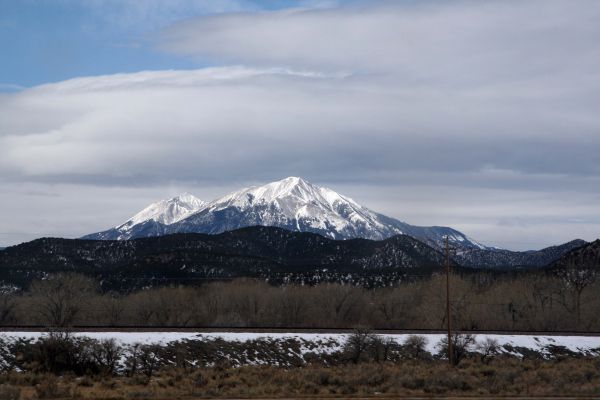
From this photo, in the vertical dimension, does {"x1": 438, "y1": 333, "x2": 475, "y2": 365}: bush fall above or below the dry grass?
above

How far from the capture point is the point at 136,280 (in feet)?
479

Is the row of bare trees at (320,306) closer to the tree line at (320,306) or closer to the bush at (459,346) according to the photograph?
the tree line at (320,306)

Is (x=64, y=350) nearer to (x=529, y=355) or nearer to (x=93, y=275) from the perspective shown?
(x=529, y=355)

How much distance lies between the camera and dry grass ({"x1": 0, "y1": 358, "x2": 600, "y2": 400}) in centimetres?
3450

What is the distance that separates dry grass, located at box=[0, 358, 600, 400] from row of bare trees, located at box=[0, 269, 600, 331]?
3763 centimetres

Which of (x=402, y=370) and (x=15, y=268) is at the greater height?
(x=15, y=268)

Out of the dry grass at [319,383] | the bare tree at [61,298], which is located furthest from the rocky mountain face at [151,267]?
the dry grass at [319,383]

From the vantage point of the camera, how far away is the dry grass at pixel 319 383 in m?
34.5

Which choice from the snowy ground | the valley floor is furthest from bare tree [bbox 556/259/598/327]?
the valley floor

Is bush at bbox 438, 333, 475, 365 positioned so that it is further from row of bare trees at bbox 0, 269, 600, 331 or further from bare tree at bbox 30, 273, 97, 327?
bare tree at bbox 30, 273, 97, 327

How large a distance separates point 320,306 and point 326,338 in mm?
43099

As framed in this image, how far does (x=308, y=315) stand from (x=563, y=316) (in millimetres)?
29451

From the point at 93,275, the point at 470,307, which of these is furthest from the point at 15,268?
the point at 470,307

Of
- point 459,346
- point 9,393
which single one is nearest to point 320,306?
point 459,346
